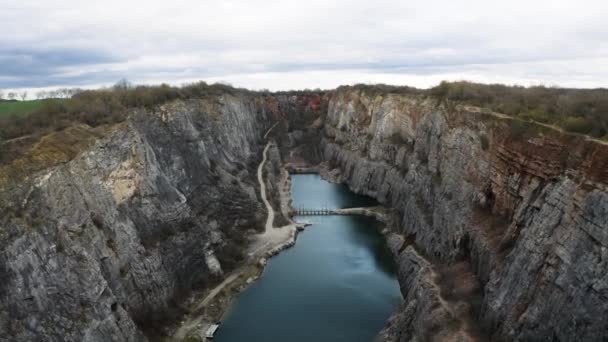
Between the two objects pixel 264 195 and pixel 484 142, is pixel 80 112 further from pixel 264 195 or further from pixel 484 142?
pixel 484 142

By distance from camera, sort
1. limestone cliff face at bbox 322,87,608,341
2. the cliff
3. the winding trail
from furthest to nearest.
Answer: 1. the winding trail
2. the cliff
3. limestone cliff face at bbox 322,87,608,341

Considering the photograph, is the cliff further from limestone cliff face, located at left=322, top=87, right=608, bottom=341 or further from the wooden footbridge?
the wooden footbridge

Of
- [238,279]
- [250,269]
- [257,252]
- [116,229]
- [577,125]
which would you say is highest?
[577,125]

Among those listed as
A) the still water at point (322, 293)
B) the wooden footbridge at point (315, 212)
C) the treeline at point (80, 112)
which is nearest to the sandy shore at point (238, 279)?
the still water at point (322, 293)

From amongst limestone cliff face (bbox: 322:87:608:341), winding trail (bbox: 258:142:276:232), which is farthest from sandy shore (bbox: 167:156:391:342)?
limestone cliff face (bbox: 322:87:608:341)

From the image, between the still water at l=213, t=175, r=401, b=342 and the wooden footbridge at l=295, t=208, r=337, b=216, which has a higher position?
the wooden footbridge at l=295, t=208, r=337, b=216

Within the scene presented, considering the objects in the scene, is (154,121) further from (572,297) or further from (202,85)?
(572,297)

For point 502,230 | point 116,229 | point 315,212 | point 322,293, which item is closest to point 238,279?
point 322,293
